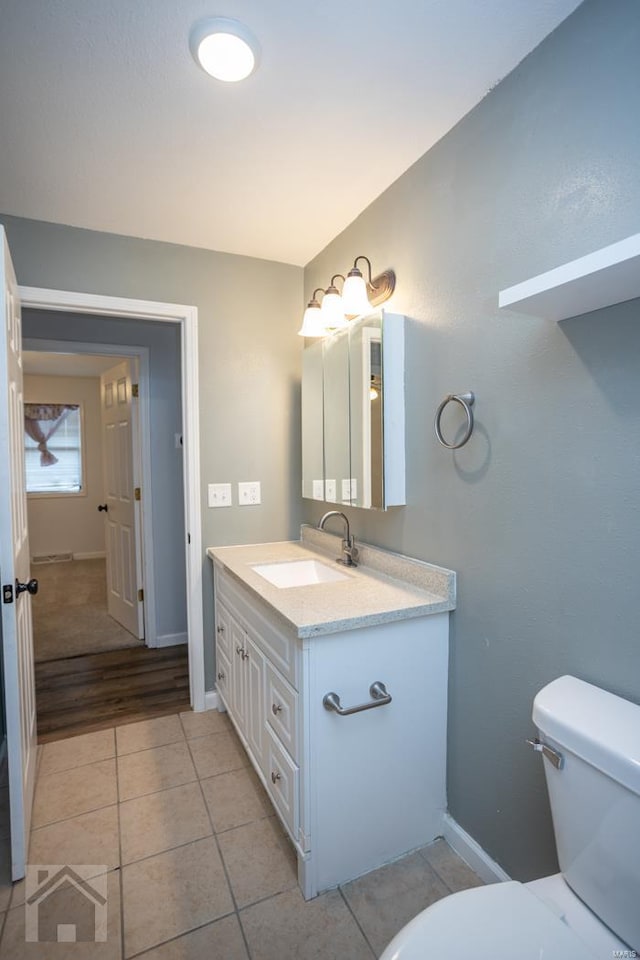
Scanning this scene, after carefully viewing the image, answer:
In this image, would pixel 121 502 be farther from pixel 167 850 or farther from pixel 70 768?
pixel 167 850

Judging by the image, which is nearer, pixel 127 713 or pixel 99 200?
pixel 99 200

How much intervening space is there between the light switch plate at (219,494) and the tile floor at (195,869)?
44.3 inches

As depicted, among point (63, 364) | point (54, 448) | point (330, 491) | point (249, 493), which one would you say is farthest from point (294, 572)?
point (54, 448)

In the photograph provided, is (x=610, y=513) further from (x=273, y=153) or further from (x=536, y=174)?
(x=273, y=153)

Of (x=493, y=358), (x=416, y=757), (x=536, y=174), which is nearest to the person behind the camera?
(x=536, y=174)

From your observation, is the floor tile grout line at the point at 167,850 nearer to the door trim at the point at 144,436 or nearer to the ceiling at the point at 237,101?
the door trim at the point at 144,436

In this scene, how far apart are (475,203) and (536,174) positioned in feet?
0.73

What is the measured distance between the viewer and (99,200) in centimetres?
190

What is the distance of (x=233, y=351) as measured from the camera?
8.00ft

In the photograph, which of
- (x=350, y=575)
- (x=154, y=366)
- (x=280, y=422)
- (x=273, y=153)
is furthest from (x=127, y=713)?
(x=273, y=153)

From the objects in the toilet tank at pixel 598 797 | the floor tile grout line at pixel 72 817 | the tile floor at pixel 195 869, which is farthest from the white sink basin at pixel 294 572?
the toilet tank at pixel 598 797

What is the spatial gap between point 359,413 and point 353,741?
1.15 metres

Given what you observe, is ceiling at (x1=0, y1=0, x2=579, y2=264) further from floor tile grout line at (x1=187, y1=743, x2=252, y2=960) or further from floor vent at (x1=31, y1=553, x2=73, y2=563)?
floor vent at (x1=31, y1=553, x2=73, y2=563)

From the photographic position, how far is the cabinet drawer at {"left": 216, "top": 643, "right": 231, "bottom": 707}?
7.33 ft
